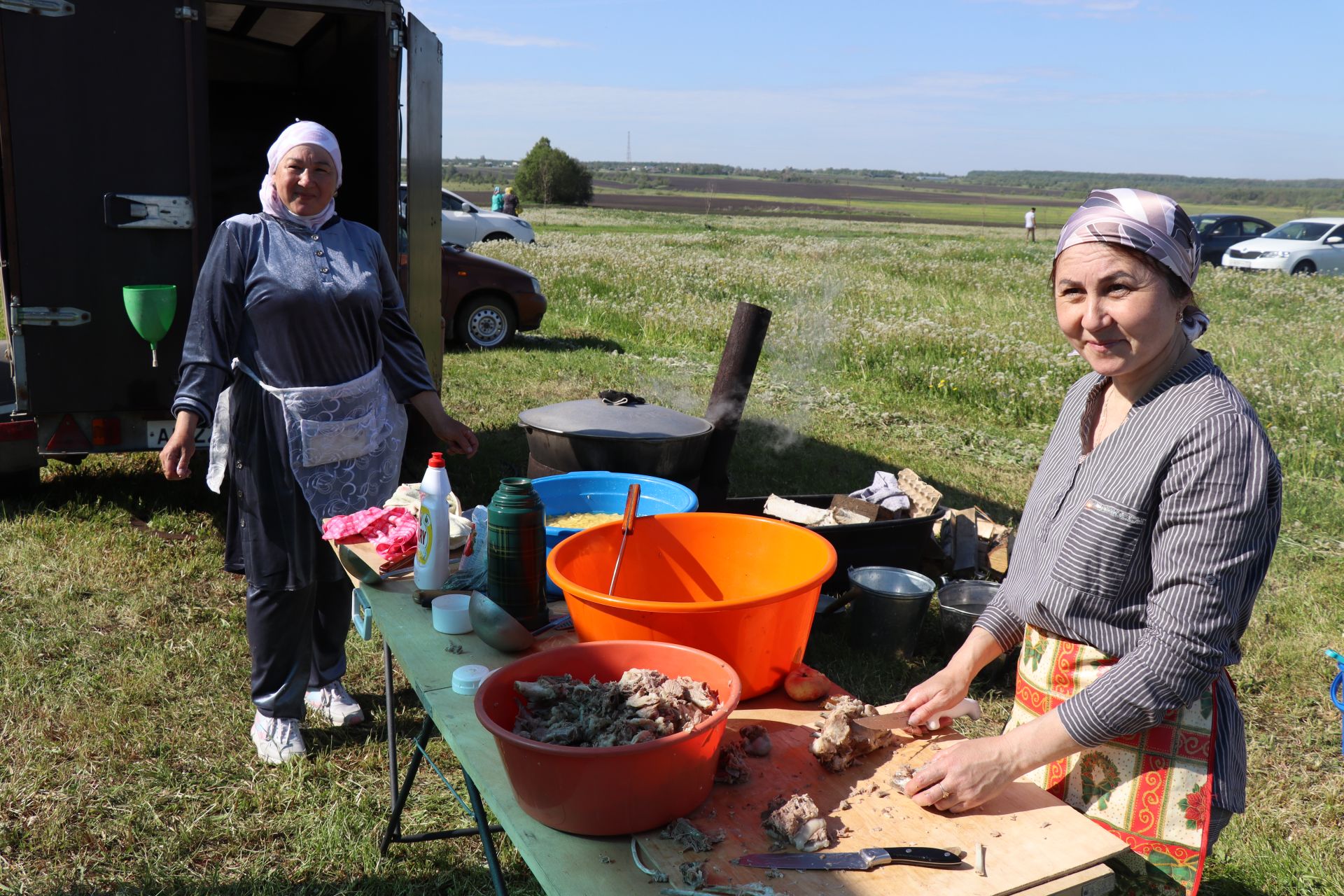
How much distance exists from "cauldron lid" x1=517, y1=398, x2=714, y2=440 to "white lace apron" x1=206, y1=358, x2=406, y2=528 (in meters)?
1.31

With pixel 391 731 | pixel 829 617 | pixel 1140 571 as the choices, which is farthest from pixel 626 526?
pixel 829 617

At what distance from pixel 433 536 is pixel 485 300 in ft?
31.4

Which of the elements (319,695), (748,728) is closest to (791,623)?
(748,728)

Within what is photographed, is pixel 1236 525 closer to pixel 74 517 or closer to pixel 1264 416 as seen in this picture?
pixel 74 517

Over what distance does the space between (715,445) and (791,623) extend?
12.3 ft

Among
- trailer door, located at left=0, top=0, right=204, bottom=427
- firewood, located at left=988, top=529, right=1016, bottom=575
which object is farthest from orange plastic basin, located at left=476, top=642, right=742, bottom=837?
trailer door, located at left=0, top=0, right=204, bottom=427

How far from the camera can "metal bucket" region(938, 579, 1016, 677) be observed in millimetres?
4684

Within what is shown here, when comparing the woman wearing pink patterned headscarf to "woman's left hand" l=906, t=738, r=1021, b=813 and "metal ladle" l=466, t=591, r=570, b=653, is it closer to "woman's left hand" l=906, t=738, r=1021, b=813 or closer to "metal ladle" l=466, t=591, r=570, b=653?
"woman's left hand" l=906, t=738, r=1021, b=813

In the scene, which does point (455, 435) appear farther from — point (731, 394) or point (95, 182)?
point (95, 182)

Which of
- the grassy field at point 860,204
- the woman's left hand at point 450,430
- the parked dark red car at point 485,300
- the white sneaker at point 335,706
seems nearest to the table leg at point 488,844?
the woman's left hand at point 450,430

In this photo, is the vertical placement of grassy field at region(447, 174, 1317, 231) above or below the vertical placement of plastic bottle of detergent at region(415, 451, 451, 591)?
above

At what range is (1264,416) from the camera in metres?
8.91

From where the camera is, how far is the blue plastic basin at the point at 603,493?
127 inches

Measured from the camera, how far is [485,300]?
11727 millimetres
